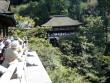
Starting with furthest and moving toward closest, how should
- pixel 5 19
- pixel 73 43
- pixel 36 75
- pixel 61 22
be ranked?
pixel 61 22, pixel 73 43, pixel 5 19, pixel 36 75

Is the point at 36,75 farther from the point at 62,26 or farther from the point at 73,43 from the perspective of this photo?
the point at 62,26

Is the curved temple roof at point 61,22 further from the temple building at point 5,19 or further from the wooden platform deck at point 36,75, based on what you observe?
the wooden platform deck at point 36,75

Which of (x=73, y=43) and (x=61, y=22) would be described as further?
(x=61, y=22)

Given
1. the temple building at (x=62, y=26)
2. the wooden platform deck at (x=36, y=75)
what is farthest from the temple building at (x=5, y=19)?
the temple building at (x=62, y=26)

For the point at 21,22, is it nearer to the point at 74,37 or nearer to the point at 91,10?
the point at 74,37

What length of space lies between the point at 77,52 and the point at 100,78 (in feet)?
22.1

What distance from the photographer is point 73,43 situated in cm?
4903

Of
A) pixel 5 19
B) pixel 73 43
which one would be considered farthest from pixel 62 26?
pixel 5 19

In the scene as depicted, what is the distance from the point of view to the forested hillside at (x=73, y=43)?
25.9 m

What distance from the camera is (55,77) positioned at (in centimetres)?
2077

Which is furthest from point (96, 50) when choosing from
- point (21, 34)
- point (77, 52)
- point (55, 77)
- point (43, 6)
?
point (43, 6)

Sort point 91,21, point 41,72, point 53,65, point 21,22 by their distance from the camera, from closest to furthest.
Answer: point 41,72 < point 53,65 < point 21,22 < point 91,21

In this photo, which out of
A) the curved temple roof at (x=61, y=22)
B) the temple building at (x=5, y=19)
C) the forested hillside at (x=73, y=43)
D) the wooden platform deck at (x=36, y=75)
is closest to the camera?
the wooden platform deck at (x=36, y=75)

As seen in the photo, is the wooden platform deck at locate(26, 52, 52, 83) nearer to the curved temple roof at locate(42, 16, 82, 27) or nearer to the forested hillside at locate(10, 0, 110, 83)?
the forested hillside at locate(10, 0, 110, 83)
